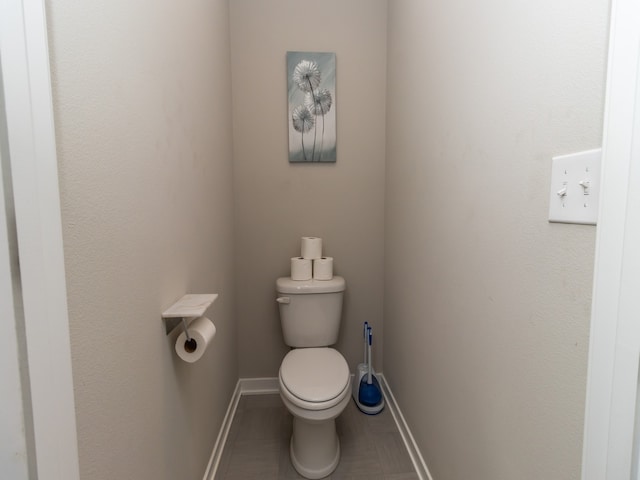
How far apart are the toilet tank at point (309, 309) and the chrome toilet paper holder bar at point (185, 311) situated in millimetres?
679

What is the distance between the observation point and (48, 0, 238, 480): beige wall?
1.71ft

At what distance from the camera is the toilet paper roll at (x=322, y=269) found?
1676 mm

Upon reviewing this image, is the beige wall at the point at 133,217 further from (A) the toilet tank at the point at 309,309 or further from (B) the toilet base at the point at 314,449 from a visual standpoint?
(A) the toilet tank at the point at 309,309

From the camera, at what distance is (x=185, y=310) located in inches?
33.6

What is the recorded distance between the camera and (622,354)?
453 mm

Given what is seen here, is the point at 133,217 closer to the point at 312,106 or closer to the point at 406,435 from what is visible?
the point at 312,106

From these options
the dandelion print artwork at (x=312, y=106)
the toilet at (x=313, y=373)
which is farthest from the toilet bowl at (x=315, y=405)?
the dandelion print artwork at (x=312, y=106)

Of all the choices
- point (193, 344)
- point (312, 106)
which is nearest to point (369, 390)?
point (193, 344)

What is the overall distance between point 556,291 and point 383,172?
4.34 ft

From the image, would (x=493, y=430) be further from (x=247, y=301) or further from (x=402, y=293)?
(x=247, y=301)

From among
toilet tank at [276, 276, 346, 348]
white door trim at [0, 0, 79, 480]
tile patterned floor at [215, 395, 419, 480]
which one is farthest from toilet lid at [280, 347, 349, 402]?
white door trim at [0, 0, 79, 480]

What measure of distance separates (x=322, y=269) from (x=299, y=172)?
565 mm

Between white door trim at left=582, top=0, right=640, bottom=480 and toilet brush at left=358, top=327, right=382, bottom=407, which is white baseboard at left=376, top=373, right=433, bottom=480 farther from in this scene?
white door trim at left=582, top=0, right=640, bottom=480

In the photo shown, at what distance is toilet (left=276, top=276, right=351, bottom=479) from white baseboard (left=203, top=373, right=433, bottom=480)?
318mm
